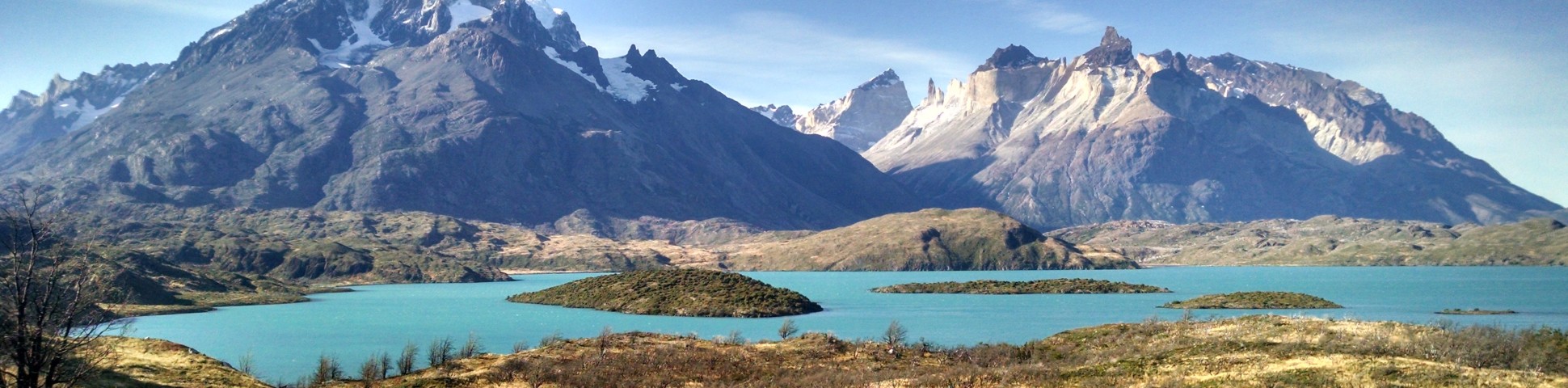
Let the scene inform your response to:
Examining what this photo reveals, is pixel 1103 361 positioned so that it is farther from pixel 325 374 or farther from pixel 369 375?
pixel 325 374

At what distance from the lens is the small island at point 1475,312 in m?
119

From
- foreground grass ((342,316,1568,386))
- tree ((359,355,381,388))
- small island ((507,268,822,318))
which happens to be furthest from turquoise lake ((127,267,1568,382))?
foreground grass ((342,316,1568,386))

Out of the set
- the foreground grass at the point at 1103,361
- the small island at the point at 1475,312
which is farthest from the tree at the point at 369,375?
the small island at the point at 1475,312

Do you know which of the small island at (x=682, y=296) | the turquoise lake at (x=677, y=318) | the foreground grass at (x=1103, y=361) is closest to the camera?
the foreground grass at (x=1103, y=361)

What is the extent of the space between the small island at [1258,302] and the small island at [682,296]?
4939 cm

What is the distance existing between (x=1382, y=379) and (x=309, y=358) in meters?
69.3

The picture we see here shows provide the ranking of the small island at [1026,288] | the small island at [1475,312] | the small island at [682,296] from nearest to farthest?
the small island at [1475,312], the small island at [682,296], the small island at [1026,288]

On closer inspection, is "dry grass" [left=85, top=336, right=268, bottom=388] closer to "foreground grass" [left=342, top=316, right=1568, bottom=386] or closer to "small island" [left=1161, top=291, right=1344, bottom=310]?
"foreground grass" [left=342, top=316, right=1568, bottom=386]

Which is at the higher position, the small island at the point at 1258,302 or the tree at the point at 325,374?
the small island at the point at 1258,302

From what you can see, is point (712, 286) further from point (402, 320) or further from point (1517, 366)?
point (1517, 366)

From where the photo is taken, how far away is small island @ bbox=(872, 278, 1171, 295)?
596 feet

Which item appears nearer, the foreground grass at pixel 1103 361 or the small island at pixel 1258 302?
the foreground grass at pixel 1103 361

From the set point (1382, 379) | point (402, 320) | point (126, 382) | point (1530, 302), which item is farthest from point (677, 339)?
point (1530, 302)

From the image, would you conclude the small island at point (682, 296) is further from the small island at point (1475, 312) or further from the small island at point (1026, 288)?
the small island at point (1475, 312)
